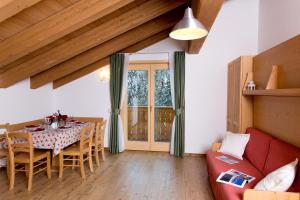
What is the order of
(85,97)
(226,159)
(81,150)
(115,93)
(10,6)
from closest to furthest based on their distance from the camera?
(10,6) → (226,159) → (81,150) → (115,93) → (85,97)

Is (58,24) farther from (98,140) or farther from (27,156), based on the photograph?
(98,140)

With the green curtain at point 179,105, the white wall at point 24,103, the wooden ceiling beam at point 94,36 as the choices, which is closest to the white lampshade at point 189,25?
Result: the wooden ceiling beam at point 94,36

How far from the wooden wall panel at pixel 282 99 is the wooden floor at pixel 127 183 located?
1.29 meters

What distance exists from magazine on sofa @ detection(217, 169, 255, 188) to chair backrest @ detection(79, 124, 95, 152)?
7.03 feet

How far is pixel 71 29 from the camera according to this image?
9.46ft

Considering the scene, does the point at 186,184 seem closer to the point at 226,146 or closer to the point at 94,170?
the point at 226,146

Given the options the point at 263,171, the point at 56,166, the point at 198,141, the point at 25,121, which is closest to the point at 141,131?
the point at 198,141

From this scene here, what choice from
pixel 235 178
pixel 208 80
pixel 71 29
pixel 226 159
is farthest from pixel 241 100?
pixel 71 29

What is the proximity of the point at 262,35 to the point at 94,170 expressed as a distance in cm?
411

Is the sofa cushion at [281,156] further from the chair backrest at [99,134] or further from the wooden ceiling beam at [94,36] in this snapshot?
the chair backrest at [99,134]

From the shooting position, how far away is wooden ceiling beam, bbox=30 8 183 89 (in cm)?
406

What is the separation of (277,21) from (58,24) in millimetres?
3424

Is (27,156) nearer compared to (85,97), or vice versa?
(27,156)

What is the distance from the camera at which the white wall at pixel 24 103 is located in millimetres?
3938
